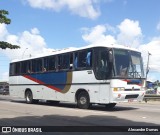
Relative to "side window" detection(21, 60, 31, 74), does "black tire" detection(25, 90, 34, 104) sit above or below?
below

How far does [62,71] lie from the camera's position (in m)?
22.0

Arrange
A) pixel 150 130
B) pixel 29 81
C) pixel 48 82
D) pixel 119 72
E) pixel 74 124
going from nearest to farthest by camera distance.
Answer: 1. pixel 150 130
2. pixel 74 124
3. pixel 119 72
4. pixel 48 82
5. pixel 29 81

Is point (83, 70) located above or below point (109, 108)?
above

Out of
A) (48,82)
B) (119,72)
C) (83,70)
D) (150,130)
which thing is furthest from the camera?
(48,82)

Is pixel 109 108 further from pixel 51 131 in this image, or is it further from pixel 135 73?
pixel 51 131


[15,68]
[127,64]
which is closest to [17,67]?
[15,68]

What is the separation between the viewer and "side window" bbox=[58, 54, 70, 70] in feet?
70.4

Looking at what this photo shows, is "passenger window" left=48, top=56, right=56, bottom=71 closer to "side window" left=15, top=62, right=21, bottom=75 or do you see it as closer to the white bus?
the white bus

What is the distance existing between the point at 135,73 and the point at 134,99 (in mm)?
1379

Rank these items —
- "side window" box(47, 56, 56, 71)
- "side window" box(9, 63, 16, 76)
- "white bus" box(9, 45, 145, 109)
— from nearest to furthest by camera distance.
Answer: "white bus" box(9, 45, 145, 109) < "side window" box(47, 56, 56, 71) < "side window" box(9, 63, 16, 76)

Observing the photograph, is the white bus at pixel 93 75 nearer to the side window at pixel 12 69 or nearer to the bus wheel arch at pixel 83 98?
the bus wheel arch at pixel 83 98

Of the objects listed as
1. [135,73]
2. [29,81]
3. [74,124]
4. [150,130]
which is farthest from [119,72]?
[29,81]

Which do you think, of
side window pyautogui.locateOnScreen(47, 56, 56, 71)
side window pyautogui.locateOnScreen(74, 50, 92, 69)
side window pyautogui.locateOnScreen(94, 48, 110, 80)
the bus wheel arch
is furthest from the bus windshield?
side window pyautogui.locateOnScreen(47, 56, 56, 71)

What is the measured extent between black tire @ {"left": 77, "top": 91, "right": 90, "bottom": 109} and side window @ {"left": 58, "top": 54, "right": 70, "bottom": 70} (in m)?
1.88
